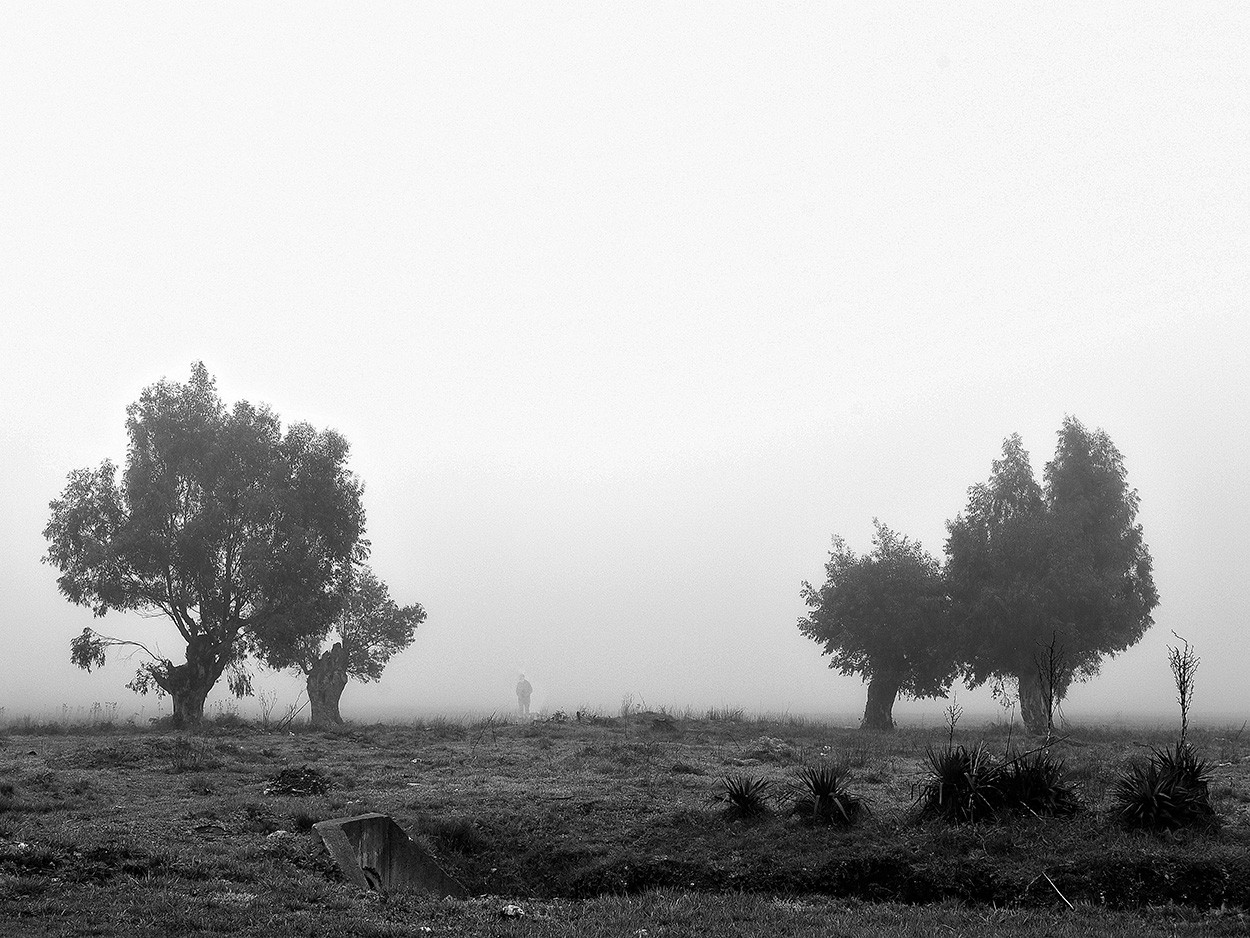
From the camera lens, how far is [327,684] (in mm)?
41781

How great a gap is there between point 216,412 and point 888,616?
29.0 metres

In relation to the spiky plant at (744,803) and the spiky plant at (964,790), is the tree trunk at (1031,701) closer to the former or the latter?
the spiky plant at (964,790)

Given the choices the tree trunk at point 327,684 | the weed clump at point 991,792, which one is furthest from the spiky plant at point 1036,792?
the tree trunk at point 327,684

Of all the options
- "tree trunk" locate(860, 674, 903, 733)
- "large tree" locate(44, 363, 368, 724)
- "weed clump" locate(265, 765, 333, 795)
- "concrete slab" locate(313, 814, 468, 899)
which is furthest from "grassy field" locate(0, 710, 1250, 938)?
"tree trunk" locate(860, 674, 903, 733)

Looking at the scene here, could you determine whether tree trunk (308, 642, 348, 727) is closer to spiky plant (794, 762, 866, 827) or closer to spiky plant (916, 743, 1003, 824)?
spiky plant (794, 762, 866, 827)

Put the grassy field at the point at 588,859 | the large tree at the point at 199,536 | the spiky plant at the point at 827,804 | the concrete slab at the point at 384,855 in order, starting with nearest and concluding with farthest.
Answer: the grassy field at the point at 588,859 < the concrete slab at the point at 384,855 < the spiky plant at the point at 827,804 < the large tree at the point at 199,536

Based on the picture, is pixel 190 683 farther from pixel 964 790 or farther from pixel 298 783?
pixel 964 790

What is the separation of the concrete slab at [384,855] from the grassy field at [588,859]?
28 cm

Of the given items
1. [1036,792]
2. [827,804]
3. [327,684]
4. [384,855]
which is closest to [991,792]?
[1036,792]

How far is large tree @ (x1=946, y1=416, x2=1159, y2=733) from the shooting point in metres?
35.5

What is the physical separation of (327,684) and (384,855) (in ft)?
103

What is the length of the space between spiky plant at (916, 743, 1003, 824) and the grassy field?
1.11 ft

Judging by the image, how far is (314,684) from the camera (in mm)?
41719

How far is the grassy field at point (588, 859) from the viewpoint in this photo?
29.6ft
